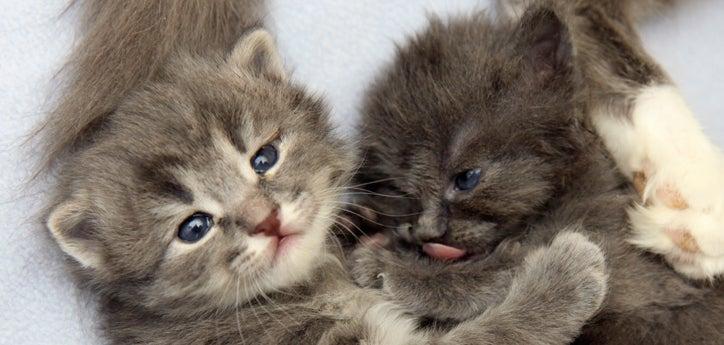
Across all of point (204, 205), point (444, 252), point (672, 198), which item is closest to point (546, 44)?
point (672, 198)

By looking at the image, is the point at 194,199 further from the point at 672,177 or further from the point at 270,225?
the point at 672,177

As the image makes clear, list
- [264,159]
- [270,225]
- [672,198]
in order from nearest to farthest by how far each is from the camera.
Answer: [270,225] < [264,159] < [672,198]

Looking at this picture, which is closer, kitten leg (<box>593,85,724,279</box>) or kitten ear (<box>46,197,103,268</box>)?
kitten ear (<box>46,197,103,268</box>)

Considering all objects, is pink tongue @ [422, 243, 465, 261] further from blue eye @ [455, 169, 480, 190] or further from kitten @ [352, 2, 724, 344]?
blue eye @ [455, 169, 480, 190]

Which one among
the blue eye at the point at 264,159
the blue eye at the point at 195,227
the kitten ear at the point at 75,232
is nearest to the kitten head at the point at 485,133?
the blue eye at the point at 264,159

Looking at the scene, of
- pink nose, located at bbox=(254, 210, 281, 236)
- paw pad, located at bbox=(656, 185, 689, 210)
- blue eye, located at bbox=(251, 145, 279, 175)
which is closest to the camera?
pink nose, located at bbox=(254, 210, 281, 236)

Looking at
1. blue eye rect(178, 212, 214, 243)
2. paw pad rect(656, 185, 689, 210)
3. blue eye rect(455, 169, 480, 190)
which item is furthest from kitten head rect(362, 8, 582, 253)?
blue eye rect(178, 212, 214, 243)

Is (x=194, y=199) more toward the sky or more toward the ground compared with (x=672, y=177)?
more toward the sky

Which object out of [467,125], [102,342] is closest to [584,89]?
[467,125]
